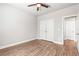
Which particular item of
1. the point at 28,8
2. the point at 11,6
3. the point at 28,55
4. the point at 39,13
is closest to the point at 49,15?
the point at 39,13

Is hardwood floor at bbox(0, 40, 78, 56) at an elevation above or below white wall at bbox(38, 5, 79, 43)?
below

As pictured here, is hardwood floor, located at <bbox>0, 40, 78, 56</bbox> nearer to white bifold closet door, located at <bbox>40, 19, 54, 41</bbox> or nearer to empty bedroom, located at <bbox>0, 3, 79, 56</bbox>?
empty bedroom, located at <bbox>0, 3, 79, 56</bbox>

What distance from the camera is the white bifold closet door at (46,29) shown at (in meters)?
1.80

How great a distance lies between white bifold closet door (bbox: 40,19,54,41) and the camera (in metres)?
1.80

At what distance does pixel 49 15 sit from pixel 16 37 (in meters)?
0.86

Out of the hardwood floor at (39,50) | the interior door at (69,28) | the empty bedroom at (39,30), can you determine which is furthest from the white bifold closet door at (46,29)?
the interior door at (69,28)

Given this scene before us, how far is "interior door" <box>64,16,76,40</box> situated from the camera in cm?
166

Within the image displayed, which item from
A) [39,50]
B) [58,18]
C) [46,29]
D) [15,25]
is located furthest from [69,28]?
[15,25]

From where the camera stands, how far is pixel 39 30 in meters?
1.81

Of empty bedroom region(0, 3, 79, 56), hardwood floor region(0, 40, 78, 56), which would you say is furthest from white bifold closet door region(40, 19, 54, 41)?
hardwood floor region(0, 40, 78, 56)

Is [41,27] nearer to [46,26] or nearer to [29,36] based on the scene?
[46,26]

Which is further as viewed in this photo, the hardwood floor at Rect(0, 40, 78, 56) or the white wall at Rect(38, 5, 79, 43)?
the white wall at Rect(38, 5, 79, 43)

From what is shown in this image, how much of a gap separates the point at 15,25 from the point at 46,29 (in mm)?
691

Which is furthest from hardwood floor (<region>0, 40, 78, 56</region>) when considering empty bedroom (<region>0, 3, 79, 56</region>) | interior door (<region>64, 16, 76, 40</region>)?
interior door (<region>64, 16, 76, 40</region>)
